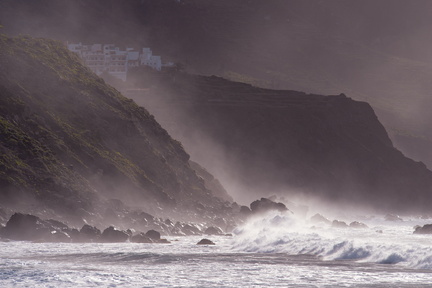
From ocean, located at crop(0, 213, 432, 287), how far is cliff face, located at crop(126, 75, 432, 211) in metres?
82.1

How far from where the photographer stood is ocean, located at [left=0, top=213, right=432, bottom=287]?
1356 inches

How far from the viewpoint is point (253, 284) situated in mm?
34188

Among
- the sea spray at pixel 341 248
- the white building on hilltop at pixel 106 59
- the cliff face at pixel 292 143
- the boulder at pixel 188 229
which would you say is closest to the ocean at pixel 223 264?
the sea spray at pixel 341 248

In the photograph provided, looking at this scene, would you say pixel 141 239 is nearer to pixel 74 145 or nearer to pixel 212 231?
pixel 212 231

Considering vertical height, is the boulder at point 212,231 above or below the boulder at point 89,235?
above

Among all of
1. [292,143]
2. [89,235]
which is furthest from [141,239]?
[292,143]

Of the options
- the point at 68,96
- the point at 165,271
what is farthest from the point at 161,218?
the point at 165,271

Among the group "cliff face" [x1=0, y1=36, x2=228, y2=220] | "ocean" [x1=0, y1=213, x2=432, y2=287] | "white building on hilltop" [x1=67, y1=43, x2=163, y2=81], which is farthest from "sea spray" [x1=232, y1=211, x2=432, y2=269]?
"white building on hilltop" [x1=67, y1=43, x2=163, y2=81]

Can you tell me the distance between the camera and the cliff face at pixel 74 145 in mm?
66125

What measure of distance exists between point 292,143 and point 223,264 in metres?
106

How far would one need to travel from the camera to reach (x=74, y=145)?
7731cm

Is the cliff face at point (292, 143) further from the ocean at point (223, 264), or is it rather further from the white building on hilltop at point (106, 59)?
the ocean at point (223, 264)

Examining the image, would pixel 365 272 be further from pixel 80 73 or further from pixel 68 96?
pixel 80 73

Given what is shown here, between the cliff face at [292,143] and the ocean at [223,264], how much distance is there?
82093 mm
